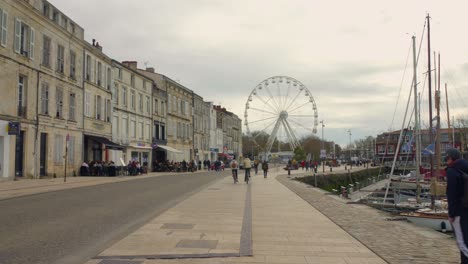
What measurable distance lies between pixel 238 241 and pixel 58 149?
26989 millimetres

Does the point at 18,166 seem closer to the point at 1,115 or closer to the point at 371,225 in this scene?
the point at 1,115

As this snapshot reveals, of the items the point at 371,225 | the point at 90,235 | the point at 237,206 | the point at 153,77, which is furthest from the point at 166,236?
the point at 153,77

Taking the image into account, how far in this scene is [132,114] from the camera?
158ft

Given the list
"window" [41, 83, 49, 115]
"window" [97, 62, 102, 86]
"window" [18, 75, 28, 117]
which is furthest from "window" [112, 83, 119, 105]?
"window" [18, 75, 28, 117]

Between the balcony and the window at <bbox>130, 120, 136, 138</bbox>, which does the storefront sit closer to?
the window at <bbox>130, 120, 136, 138</bbox>

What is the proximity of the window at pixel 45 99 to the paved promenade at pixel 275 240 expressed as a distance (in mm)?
20262

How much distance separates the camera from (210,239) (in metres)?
8.62

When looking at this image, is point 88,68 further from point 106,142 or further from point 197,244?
point 197,244

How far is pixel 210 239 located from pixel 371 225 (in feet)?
14.7

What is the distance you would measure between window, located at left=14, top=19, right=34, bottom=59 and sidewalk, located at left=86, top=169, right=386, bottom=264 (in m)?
18.9

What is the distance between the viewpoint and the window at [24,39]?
2678 centimetres

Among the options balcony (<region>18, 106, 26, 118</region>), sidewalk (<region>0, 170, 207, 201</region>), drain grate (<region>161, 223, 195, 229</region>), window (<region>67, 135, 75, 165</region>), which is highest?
balcony (<region>18, 106, 26, 118</region>)

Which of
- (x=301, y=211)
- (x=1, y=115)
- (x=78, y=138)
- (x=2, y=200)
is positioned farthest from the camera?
(x=78, y=138)

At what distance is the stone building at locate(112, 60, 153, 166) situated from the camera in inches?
1756
